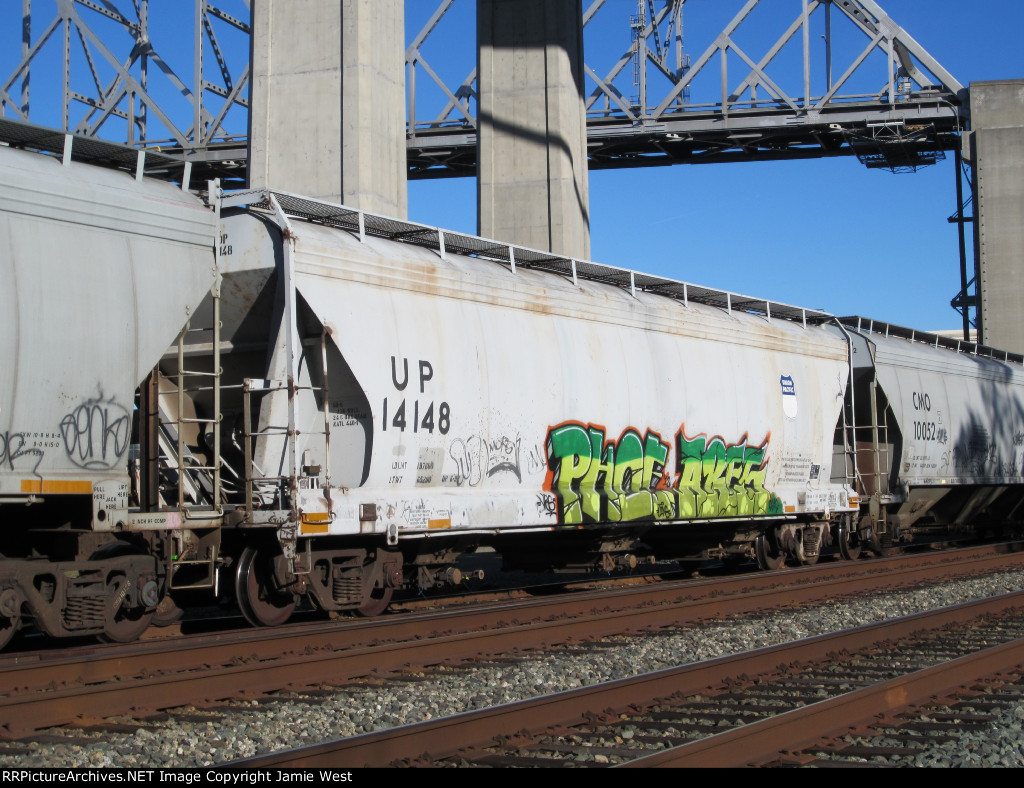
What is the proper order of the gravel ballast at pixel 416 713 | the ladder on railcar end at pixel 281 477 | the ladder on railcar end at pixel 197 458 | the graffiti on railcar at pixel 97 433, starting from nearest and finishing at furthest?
1. the gravel ballast at pixel 416 713
2. the graffiti on railcar at pixel 97 433
3. the ladder on railcar end at pixel 197 458
4. the ladder on railcar end at pixel 281 477

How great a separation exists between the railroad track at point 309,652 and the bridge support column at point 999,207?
27.2 metres

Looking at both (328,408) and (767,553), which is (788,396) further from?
(328,408)

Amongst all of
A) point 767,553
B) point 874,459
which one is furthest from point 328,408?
point 874,459

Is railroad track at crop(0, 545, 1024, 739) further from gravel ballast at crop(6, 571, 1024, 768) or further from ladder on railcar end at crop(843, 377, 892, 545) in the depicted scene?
ladder on railcar end at crop(843, 377, 892, 545)

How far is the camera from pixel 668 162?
49.2 m

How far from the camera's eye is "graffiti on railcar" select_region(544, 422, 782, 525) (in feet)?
42.5

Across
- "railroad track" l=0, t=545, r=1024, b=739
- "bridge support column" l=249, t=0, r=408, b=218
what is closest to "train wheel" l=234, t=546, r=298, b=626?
"railroad track" l=0, t=545, r=1024, b=739

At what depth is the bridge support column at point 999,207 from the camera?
37.3 m

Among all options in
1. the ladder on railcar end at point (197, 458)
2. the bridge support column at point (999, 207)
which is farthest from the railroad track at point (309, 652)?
the bridge support column at point (999, 207)

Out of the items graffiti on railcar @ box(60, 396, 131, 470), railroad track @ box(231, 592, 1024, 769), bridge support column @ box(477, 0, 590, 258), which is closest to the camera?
railroad track @ box(231, 592, 1024, 769)

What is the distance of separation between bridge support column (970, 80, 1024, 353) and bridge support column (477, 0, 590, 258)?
18.5 m

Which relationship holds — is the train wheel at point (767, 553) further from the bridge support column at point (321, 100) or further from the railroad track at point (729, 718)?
the bridge support column at point (321, 100)

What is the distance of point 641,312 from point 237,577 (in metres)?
6.84

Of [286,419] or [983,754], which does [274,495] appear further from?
[983,754]
